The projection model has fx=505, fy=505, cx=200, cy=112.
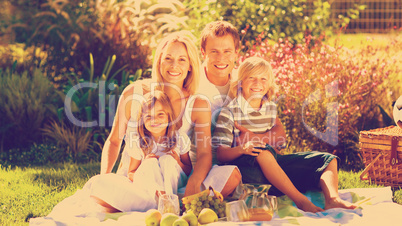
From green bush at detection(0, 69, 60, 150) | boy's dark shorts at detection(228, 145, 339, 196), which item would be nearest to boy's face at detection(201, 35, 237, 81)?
boy's dark shorts at detection(228, 145, 339, 196)

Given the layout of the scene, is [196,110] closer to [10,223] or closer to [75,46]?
[10,223]

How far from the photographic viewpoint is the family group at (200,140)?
11.9ft

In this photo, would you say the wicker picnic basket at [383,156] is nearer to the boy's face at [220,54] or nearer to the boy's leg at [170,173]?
the boy's face at [220,54]

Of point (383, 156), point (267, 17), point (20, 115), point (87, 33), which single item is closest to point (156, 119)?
point (383, 156)

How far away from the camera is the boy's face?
13.8 ft

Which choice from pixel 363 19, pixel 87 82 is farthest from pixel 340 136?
pixel 363 19

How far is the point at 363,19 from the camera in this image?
1307cm

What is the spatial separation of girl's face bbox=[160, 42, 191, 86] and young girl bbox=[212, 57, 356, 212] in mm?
459

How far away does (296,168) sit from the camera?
4.07 m

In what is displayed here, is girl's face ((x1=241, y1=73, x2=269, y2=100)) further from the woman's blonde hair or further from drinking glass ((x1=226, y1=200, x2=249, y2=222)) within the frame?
drinking glass ((x1=226, y1=200, x2=249, y2=222))

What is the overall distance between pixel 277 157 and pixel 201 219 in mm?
1128

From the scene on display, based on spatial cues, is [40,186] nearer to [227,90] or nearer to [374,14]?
[227,90]

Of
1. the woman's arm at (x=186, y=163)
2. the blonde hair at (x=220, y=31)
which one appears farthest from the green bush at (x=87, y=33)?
the woman's arm at (x=186, y=163)

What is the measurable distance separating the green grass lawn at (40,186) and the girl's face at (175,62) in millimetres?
1369
